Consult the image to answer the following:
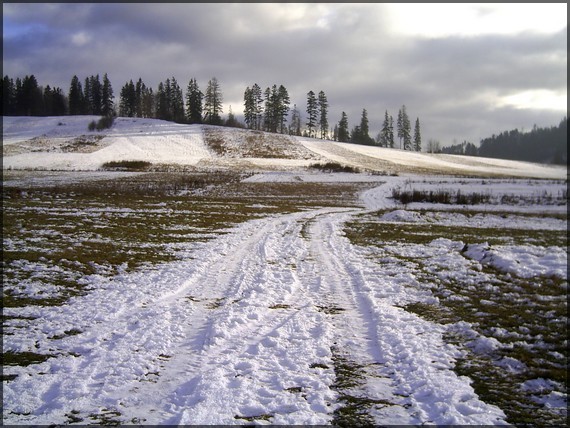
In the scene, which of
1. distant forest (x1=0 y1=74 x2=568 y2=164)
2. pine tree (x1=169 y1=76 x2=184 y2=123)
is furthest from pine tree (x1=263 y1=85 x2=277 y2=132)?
pine tree (x1=169 y1=76 x2=184 y2=123)

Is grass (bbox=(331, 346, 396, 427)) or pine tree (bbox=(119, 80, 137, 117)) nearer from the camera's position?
grass (bbox=(331, 346, 396, 427))

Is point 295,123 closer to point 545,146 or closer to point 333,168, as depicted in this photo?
point 333,168

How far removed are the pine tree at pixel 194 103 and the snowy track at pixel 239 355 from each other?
361 ft

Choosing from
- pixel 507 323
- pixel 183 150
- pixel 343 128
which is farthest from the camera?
pixel 343 128

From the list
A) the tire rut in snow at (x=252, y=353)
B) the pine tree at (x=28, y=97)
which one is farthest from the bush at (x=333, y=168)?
the pine tree at (x=28, y=97)

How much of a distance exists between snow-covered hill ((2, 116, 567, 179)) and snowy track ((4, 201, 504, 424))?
54989 mm

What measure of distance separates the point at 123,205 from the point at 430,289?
22.7 metres

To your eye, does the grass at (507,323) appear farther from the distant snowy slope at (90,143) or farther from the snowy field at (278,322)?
the distant snowy slope at (90,143)

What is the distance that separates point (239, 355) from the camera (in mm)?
6227

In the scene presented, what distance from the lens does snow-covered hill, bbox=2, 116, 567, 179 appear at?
210 feet

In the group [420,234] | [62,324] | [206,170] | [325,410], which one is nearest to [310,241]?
[420,234]

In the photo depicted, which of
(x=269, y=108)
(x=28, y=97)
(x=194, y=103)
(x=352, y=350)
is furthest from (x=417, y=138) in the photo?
(x=352, y=350)

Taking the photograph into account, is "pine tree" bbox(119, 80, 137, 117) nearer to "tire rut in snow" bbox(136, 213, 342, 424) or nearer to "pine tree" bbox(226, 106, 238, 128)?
"pine tree" bbox(226, 106, 238, 128)

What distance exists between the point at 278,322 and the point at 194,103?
11487 cm
